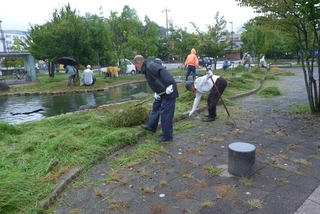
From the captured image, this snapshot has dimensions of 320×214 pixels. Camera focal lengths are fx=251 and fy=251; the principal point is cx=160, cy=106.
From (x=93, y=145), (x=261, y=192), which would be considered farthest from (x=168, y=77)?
(x=261, y=192)

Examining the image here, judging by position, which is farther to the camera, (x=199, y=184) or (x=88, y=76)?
(x=88, y=76)

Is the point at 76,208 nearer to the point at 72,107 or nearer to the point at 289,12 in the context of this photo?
the point at 289,12

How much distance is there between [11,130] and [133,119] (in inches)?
97.0

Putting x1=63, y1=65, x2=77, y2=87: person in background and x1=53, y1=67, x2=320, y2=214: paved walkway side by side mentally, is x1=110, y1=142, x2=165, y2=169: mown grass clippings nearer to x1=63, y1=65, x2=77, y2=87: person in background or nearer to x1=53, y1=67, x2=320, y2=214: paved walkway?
x1=53, y1=67, x2=320, y2=214: paved walkway

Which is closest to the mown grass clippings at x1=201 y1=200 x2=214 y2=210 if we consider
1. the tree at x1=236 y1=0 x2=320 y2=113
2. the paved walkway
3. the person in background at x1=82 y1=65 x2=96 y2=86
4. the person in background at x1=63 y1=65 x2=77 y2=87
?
the paved walkway

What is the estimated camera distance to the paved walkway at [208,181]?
2529 mm

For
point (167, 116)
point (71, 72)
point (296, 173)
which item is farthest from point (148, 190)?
point (71, 72)

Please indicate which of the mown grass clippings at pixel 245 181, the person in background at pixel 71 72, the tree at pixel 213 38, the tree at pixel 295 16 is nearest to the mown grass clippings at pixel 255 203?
the mown grass clippings at pixel 245 181

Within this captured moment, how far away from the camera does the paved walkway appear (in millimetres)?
2529

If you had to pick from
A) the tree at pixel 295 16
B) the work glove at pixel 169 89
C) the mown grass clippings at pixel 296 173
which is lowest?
the mown grass clippings at pixel 296 173

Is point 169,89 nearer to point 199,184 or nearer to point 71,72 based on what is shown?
point 199,184

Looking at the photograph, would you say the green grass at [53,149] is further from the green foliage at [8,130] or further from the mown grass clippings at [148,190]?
the mown grass clippings at [148,190]

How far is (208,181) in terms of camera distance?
300cm

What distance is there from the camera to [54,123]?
565 cm
